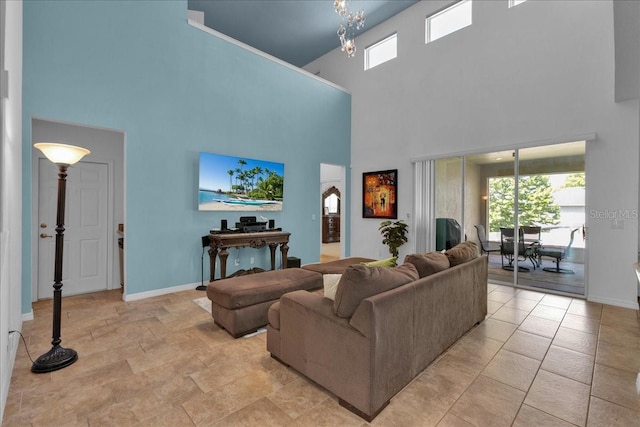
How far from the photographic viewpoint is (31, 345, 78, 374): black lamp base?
222 centimetres

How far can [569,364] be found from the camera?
7.80 feet

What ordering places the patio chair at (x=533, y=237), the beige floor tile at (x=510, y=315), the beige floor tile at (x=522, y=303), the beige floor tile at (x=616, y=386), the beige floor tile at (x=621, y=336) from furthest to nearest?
1. the patio chair at (x=533, y=237)
2. the beige floor tile at (x=522, y=303)
3. the beige floor tile at (x=510, y=315)
4. the beige floor tile at (x=621, y=336)
5. the beige floor tile at (x=616, y=386)

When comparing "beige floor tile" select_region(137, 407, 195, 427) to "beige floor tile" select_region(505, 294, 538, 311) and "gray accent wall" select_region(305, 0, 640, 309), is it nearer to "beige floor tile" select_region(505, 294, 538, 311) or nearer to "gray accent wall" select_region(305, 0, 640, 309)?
"beige floor tile" select_region(505, 294, 538, 311)

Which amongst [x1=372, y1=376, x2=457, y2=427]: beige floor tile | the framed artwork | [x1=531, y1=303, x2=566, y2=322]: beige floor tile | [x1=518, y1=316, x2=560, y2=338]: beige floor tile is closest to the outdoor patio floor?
[x1=531, y1=303, x2=566, y2=322]: beige floor tile

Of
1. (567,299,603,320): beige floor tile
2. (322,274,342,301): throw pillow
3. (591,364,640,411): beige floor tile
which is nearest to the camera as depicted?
(591,364,640,411): beige floor tile

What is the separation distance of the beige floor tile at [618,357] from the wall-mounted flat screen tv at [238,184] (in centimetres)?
470

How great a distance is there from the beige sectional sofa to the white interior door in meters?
3.48

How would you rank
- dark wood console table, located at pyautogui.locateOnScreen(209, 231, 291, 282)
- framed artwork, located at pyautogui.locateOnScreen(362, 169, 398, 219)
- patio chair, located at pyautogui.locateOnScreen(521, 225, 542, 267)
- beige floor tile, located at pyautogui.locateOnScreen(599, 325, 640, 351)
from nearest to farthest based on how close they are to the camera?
beige floor tile, located at pyautogui.locateOnScreen(599, 325, 640, 351) < dark wood console table, located at pyautogui.locateOnScreen(209, 231, 291, 282) < patio chair, located at pyautogui.locateOnScreen(521, 225, 542, 267) < framed artwork, located at pyautogui.locateOnScreen(362, 169, 398, 219)

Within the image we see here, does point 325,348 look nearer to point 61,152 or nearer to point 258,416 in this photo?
point 258,416

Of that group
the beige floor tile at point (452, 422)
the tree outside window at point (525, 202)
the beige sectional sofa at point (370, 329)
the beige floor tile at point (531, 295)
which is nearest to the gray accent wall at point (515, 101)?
the tree outside window at point (525, 202)

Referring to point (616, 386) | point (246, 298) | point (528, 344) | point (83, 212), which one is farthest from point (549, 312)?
point (83, 212)

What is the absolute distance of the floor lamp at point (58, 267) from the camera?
2.20 metres

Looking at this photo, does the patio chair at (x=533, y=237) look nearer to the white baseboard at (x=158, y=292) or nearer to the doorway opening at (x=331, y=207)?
the white baseboard at (x=158, y=292)

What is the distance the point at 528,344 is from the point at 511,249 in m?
2.54
